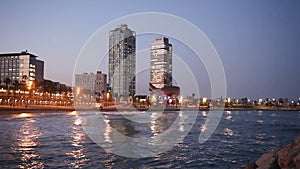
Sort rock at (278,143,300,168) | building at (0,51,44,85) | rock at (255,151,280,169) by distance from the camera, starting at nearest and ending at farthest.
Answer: rock at (278,143,300,168) < rock at (255,151,280,169) < building at (0,51,44,85)

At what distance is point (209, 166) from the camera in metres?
15.0

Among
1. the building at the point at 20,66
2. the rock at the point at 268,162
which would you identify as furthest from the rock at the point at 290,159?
the building at the point at 20,66

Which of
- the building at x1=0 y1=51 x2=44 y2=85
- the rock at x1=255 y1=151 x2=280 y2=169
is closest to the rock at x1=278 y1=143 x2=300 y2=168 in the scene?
the rock at x1=255 y1=151 x2=280 y2=169

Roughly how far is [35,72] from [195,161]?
19887cm

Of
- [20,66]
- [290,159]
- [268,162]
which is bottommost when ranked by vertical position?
[268,162]

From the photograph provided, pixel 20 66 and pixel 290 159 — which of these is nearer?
pixel 290 159

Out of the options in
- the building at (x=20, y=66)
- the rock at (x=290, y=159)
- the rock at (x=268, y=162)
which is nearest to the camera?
the rock at (x=290, y=159)

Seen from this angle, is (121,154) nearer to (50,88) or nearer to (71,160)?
(71,160)

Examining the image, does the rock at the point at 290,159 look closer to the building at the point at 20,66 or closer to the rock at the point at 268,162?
the rock at the point at 268,162

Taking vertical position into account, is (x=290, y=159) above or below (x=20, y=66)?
below

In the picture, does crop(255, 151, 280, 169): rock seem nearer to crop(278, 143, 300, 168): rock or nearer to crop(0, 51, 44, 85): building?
crop(278, 143, 300, 168): rock

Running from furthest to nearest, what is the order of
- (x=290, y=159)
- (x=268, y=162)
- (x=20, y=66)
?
(x=20, y=66), (x=268, y=162), (x=290, y=159)

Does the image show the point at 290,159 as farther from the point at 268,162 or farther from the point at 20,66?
the point at 20,66

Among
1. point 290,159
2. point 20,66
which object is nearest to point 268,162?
point 290,159
